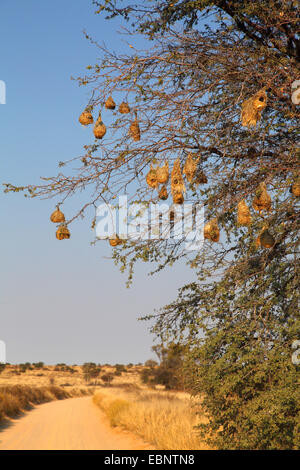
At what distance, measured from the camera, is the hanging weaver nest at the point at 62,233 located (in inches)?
197

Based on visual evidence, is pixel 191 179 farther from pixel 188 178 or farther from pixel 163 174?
pixel 163 174

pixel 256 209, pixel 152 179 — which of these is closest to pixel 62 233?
pixel 152 179

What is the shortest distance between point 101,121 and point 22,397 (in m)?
24.4

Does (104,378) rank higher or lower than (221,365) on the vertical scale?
lower

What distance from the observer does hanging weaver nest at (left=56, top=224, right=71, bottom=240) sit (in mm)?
5000

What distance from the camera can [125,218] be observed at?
21.2ft

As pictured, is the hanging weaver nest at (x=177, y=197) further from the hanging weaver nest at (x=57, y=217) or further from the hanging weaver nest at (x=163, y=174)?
the hanging weaver nest at (x=57, y=217)

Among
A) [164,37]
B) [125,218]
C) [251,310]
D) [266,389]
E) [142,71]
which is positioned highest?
[164,37]

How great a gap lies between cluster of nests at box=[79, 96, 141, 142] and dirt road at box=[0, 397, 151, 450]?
8475 mm
